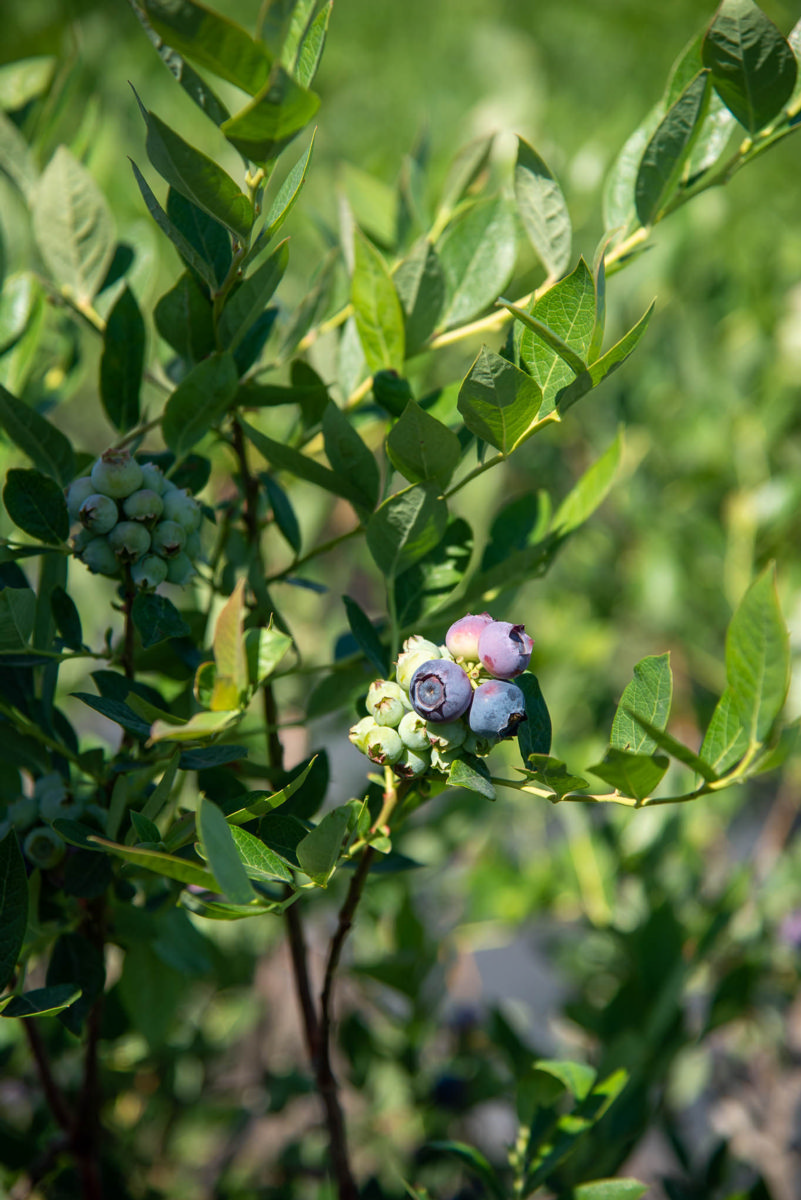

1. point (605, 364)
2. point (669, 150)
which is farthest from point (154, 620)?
point (669, 150)

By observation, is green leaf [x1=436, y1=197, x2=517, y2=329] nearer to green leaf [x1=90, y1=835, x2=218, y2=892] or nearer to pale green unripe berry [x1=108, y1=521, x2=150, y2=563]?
pale green unripe berry [x1=108, y1=521, x2=150, y2=563]

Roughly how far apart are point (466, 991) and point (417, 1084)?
79 centimetres

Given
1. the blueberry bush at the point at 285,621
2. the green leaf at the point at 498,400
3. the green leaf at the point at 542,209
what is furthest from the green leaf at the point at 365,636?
the green leaf at the point at 542,209

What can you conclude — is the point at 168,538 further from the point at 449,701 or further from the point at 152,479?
the point at 449,701

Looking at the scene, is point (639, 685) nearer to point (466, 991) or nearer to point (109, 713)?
point (109, 713)

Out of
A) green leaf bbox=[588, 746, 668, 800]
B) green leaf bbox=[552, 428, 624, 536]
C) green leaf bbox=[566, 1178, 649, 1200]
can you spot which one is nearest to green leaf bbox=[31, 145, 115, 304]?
green leaf bbox=[552, 428, 624, 536]

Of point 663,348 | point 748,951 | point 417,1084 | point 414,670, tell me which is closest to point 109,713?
point 414,670

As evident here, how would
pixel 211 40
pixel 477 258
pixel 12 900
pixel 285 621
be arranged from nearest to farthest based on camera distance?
1. pixel 211 40
2. pixel 12 900
3. pixel 477 258
4. pixel 285 621

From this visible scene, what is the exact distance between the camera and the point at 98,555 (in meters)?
0.41

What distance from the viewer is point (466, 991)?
1645 mm

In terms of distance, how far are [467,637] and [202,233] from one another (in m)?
0.22

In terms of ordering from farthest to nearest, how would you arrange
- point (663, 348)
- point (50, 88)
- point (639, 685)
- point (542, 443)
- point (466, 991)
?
point (466, 991) < point (542, 443) < point (663, 348) < point (50, 88) < point (639, 685)

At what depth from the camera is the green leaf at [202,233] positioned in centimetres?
41

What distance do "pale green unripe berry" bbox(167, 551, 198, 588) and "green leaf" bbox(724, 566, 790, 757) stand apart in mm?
236
